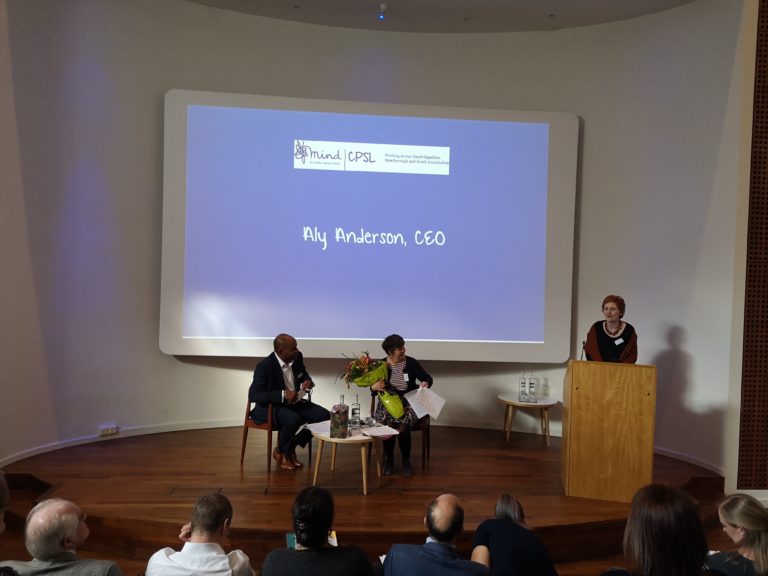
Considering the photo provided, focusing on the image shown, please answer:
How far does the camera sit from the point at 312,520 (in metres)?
2.22

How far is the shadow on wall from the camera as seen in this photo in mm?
5426

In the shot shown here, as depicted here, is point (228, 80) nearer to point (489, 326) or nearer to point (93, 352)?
point (93, 352)

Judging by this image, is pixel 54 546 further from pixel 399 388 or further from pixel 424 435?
pixel 424 435

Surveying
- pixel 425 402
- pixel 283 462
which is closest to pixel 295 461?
pixel 283 462

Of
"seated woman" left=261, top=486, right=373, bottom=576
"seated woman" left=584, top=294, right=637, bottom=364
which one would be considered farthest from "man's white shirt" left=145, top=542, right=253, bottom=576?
"seated woman" left=584, top=294, right=637, bottom=364

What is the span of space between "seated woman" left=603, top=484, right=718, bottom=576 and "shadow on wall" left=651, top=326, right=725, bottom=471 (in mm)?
4123

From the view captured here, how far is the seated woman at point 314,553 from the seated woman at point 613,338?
3.20 meters

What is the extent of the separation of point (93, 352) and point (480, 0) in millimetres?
4426

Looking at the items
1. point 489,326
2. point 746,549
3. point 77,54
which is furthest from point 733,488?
point 77,54

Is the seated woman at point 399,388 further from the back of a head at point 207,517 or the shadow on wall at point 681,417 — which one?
the back of a head at point 207,517

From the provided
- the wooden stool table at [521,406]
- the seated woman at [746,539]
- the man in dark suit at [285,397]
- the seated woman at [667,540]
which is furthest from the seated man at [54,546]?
the wooden stool table at [521,406]

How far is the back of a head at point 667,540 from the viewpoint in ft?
5.62

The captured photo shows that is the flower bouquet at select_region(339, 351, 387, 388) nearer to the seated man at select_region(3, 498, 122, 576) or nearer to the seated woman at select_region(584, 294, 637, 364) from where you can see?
the seated woman at select_region(584, 294, 637, 364)

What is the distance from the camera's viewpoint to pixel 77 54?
5.39 meters
